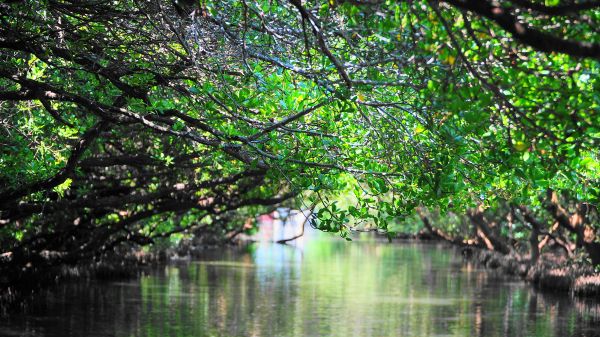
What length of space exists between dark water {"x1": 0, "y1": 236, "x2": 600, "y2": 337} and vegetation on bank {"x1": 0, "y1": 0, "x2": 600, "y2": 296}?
20.6ft

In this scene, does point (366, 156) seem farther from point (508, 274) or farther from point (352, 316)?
point (508, 274)

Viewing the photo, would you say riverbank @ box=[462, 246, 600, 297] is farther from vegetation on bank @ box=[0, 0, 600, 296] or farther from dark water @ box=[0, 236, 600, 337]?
vegetation on bank @ box=[0, 0, 600, 296]

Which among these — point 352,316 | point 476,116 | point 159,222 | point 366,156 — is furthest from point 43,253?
point 476,116

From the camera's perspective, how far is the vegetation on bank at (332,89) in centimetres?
545

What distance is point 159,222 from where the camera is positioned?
26.6 meters

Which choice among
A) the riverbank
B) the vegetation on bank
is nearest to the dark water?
the riverbank

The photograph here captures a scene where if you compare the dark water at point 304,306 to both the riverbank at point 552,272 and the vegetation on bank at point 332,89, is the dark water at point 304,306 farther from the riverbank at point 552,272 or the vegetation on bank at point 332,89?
the vegetation on bank at point 332,89

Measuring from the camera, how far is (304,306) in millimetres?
23609

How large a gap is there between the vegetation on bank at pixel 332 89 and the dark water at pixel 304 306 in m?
6.27

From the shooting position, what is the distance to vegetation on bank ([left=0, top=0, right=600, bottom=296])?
5.45 metres

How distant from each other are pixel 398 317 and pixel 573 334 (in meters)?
4.09

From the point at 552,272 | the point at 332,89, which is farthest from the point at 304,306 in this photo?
the point at 332,89

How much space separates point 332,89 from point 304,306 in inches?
632

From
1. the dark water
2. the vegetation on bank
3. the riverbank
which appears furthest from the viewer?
the riverbank
